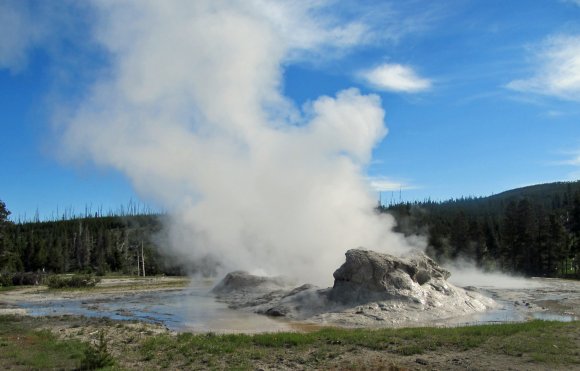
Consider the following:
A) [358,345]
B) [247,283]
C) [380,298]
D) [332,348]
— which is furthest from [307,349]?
[247,283]

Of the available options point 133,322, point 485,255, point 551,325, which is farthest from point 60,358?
point 485,255

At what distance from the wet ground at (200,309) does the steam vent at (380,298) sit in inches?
48.9

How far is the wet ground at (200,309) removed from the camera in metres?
23.7

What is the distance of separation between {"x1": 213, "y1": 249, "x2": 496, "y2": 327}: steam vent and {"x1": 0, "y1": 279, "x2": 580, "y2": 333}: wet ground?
4.07 feet

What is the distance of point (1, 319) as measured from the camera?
24.0 meters

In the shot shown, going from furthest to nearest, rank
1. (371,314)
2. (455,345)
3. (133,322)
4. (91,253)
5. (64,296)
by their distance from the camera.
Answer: (91,253), (64,296), (371,314), (133,322), (455,345)

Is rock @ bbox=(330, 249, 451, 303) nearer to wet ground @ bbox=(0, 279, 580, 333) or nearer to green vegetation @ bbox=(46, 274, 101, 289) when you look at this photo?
wet ground @ bbox=(0, 279, 580, 333)

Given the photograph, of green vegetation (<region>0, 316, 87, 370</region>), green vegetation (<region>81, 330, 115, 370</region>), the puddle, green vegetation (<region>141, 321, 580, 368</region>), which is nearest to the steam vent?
the puddle

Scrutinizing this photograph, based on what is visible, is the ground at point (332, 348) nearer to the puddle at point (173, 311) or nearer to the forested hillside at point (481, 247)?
the puddle at point (173, 311)

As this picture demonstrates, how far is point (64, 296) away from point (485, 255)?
54.5 metres

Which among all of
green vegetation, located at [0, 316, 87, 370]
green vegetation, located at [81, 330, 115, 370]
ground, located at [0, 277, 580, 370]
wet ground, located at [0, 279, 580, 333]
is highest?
green vegetation, located at [81, 330, 115, 370]

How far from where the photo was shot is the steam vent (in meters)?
25.0

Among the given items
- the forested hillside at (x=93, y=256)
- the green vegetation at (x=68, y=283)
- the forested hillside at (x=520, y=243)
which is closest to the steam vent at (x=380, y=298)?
the green vegetation at (x=68, y=283)

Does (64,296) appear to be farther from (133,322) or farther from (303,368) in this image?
(303,368)
